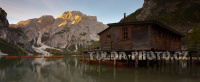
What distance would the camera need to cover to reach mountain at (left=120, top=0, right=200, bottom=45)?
3735 inches

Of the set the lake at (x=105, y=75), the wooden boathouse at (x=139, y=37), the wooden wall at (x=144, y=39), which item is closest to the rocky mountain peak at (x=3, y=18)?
the lake at (x=105, y=75)

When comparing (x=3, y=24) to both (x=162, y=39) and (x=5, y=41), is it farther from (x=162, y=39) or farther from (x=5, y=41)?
(x=162, y=39)

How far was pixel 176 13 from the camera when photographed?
116438 mm

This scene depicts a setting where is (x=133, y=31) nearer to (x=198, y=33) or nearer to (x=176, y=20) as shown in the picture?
(x=198, y=33)

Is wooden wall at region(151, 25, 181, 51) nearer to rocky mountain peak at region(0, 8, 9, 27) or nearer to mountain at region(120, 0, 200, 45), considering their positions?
mountain at region(120, 0, 200, 45)

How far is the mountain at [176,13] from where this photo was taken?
9488 centimetres

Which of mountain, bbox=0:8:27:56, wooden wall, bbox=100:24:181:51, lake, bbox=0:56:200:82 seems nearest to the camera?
lake, bbox=0:56:200:82

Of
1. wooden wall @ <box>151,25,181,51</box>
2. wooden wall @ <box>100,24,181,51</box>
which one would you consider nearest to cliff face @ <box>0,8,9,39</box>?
wooden wall @ <box>100,24,181,51</box>

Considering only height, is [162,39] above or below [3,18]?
below

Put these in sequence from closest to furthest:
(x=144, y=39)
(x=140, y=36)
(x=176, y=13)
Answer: (x=144, y=39) → (x=140, y=36) → (x=176, y=13)

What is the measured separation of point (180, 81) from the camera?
38.0ft

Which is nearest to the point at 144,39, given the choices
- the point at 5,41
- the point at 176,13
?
the point at 176,13

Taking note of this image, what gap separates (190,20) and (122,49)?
10168cm

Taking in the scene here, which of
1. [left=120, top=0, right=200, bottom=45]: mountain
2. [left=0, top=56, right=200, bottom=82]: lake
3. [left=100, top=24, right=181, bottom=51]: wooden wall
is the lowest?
[left=0, top=56, right=200, bottom=82]: lake
